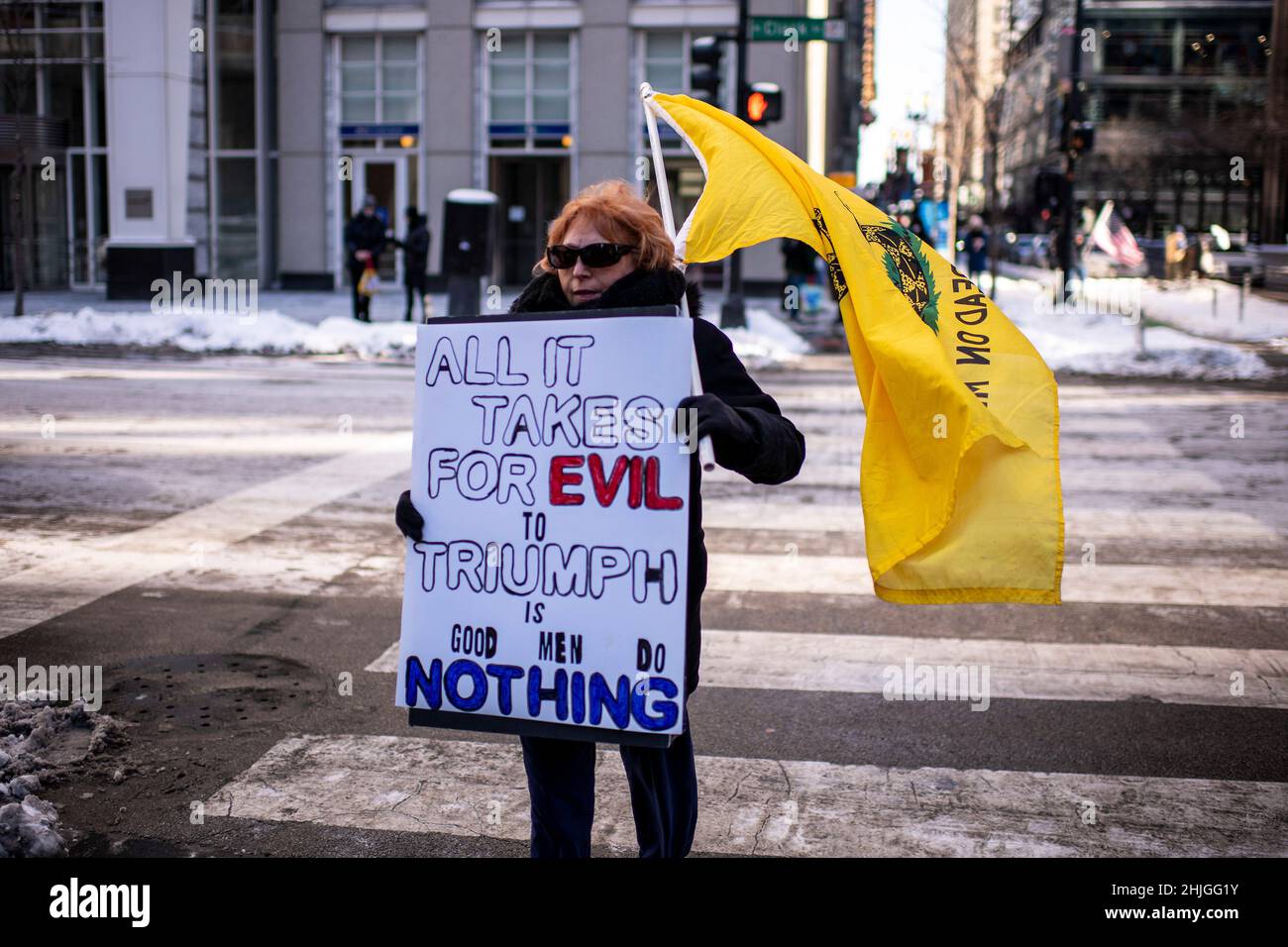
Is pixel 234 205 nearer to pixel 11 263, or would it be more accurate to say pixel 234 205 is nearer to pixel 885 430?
pixel 11 263

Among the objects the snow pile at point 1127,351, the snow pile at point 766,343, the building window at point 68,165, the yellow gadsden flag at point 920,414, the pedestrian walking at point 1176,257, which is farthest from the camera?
the pedestrian walking at point 1176,257

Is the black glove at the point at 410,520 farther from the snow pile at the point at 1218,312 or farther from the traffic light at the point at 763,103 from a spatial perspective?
the snow pile at the point at 1218,312

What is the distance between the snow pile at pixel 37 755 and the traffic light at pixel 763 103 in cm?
1496

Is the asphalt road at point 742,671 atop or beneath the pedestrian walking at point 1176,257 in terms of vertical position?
beneath

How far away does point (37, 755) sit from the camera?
14.4 feet

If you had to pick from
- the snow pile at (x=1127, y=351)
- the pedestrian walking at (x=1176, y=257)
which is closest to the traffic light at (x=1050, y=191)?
the snow pile at (x=1127, y=351)

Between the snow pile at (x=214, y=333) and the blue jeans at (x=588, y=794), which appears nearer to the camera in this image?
the blue jeans at (x=588, y=794)

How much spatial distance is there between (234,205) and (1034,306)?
1772cm

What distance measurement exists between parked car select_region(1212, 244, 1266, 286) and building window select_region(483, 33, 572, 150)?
18.3 m

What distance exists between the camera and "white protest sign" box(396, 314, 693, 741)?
10.4 feet

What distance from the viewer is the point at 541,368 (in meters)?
3.32

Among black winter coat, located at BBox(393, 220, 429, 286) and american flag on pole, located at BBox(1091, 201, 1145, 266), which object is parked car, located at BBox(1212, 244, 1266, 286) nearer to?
american flag on pole, located at BBox(1091, 201, 1145, 266)

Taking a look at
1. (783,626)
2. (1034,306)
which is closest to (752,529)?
(783,626)

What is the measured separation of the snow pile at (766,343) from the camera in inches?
700
